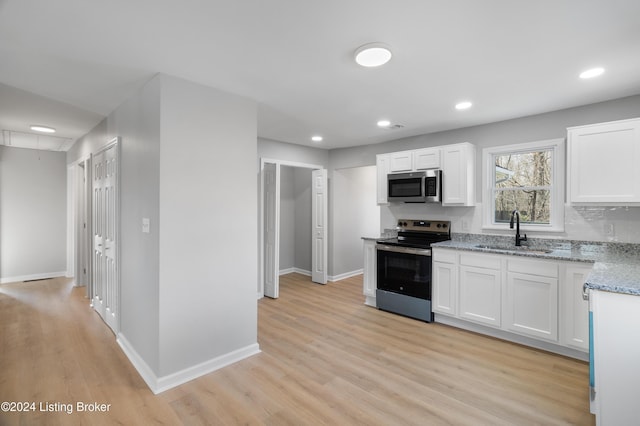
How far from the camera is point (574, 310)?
2.74m

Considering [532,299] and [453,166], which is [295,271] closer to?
[453,166]

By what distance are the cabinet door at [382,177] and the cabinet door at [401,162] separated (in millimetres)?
83

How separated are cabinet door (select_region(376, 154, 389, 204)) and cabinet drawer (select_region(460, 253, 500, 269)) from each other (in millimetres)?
1452

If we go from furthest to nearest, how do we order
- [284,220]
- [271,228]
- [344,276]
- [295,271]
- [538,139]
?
1. [295,271]
2. [284,220]
3. [344,276]
4. [271,228]
5. [538,139]

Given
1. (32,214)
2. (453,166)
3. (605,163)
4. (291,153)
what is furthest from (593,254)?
(32,214)

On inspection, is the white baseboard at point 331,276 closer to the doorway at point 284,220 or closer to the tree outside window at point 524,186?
the doorway at point 284,220

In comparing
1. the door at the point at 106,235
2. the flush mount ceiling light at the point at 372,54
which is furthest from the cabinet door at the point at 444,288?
the door at the point at 106,235

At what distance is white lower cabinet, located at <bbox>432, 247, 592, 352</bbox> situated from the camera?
108 inches

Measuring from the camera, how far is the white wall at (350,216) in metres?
5.75

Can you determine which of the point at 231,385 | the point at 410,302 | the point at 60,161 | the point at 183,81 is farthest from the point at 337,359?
the point at 60,161

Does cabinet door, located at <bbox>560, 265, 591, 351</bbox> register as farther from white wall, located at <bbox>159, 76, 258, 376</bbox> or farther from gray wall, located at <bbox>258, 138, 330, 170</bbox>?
gray wall, located at <bbox>258, 138, 330, 170</bbox>

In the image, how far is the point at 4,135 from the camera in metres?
4.63

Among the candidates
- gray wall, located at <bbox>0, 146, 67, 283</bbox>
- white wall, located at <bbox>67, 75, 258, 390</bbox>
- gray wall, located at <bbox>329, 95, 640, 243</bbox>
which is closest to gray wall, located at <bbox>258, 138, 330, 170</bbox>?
gray wall, located at <bbox>329, 95, 640, 243</bbox>

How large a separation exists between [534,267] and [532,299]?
32cm
